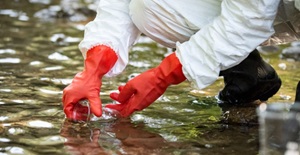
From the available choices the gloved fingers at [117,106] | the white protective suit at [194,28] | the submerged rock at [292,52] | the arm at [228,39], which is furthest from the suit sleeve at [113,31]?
the submerged rock at [292,52]

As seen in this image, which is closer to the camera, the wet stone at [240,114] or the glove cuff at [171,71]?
the glove cuff at [171,71]

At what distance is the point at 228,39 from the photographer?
7.90 ft

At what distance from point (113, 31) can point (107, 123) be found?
1.29 ft

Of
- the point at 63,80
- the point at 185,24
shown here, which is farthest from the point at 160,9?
the point at 63,80

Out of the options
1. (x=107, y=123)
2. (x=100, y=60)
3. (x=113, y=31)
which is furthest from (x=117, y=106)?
(x=113, y=31)

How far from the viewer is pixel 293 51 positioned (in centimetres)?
466

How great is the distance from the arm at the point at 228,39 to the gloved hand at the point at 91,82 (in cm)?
35

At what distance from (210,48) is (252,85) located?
559 millimetres

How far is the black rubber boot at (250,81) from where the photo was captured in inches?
113

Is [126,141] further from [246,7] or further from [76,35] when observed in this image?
[76,35]

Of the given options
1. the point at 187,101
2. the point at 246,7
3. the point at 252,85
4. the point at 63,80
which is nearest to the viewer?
the point at 246,7

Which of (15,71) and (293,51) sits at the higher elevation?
(15,71)

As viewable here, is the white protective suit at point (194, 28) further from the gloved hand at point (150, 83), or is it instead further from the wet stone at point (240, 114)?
the wet stone at point (240, 114)

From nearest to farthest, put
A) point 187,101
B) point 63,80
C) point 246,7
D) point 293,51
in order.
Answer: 1. point 246,7
2. point 187,101
3. point 63,80
4. point 293,51
